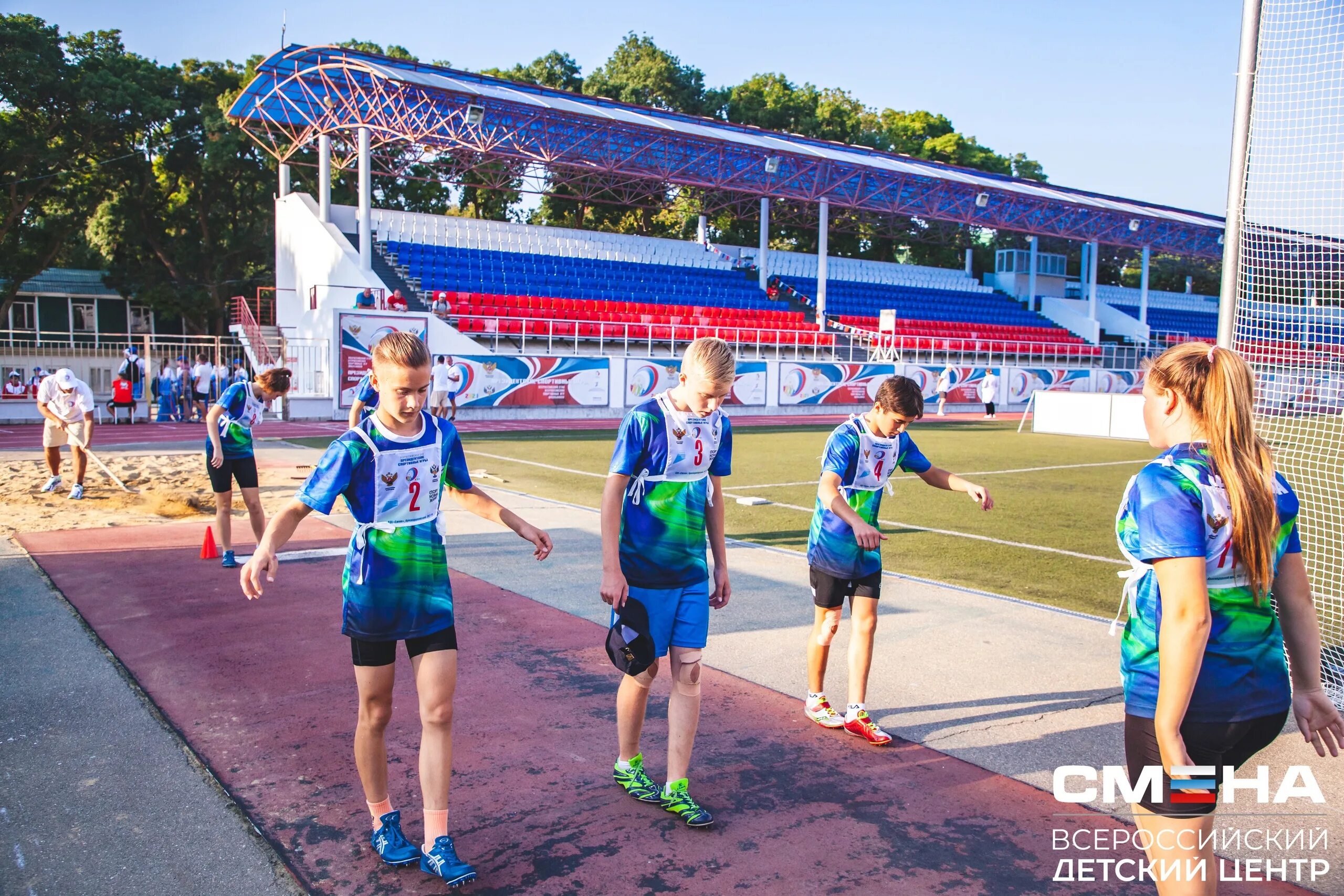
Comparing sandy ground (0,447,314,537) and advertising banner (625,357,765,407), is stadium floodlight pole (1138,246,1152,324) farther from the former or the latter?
sandy ground (0,447,314,537)

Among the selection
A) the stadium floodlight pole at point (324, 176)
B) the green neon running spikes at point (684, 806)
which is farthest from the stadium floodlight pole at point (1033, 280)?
the green neon running spikes at point (684, 806)

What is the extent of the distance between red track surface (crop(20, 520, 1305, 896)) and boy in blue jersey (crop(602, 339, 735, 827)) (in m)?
0.37

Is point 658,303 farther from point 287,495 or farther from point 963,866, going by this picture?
point 963,866

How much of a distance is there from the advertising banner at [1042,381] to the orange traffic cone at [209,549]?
3517 centimetres

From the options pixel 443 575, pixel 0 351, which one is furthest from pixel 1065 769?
pixel 0 351

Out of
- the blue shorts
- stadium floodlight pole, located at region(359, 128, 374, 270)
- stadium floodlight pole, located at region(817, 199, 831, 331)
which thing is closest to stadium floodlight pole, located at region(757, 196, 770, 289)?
stadium floodlight pole, located at region(817, 199, 831, 331)

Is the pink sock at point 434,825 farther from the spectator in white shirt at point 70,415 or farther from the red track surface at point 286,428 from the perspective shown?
the red track surface at point 286,428

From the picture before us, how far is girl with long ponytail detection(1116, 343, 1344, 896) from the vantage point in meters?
2.27

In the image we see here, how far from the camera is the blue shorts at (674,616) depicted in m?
3.85

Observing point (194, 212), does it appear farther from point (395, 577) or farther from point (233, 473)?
point (395, 577)

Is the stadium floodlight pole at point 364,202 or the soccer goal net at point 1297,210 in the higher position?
the stadium floodlight pole at point 364,202

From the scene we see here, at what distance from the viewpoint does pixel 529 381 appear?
2798 centimetres

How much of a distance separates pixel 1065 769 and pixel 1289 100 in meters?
4.68

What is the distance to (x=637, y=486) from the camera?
12.7 feet
